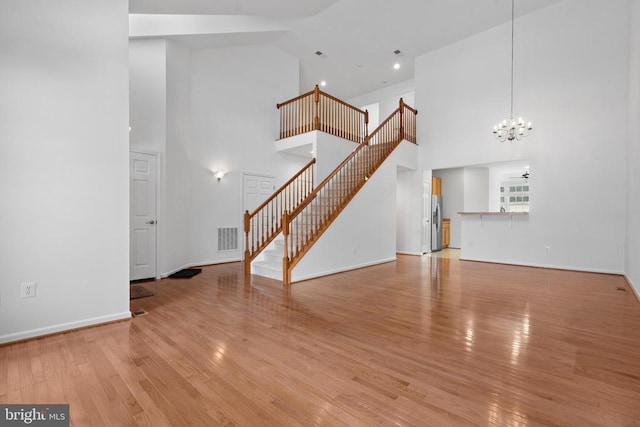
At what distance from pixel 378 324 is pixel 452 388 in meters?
1.16

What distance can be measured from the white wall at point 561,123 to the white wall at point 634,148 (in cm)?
47

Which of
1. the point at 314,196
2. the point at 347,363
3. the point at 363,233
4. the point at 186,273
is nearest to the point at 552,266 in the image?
the point at 363,233

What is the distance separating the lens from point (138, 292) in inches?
170

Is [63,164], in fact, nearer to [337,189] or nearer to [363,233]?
[337,189]

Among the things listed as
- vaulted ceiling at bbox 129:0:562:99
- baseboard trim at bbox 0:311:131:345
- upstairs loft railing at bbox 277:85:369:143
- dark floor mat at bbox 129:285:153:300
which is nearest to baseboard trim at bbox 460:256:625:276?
upstairs loft railing at bbox 277:85:369:143

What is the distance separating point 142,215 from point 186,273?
1289 mm

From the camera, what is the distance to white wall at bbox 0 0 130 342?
8.55 ft

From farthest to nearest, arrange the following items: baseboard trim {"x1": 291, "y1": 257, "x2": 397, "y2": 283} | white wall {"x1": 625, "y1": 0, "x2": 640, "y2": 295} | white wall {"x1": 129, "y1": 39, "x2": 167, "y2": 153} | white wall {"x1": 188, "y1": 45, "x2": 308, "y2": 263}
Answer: white wall {"x1": 188, "y1": 45, "x2": 308, "y2": 263} < white wall {"x1": 129, "y1": 39, "x2": 167, "y2": 153} < baseboard trim {"x1": 291, "y1": 257, "x2": 397, "y2": 283} < white wall {"x1": 625, "y1": 0, "x2": 640, "y2": 295}

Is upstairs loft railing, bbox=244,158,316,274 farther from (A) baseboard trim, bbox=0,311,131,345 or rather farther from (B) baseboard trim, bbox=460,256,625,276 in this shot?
(B) baseboard trim, bbox=460,256,625,276

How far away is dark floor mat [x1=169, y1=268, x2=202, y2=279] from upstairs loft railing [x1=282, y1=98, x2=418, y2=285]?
6.06ft

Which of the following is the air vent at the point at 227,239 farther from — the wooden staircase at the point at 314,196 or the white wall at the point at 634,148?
the white wall at the point at 634,148

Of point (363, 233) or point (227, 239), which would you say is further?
point (227, 239)

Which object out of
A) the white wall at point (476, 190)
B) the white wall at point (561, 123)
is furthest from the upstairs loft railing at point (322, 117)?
the white wall at point (476, 190)

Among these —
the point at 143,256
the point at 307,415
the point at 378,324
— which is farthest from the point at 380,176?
the point at 307,415
